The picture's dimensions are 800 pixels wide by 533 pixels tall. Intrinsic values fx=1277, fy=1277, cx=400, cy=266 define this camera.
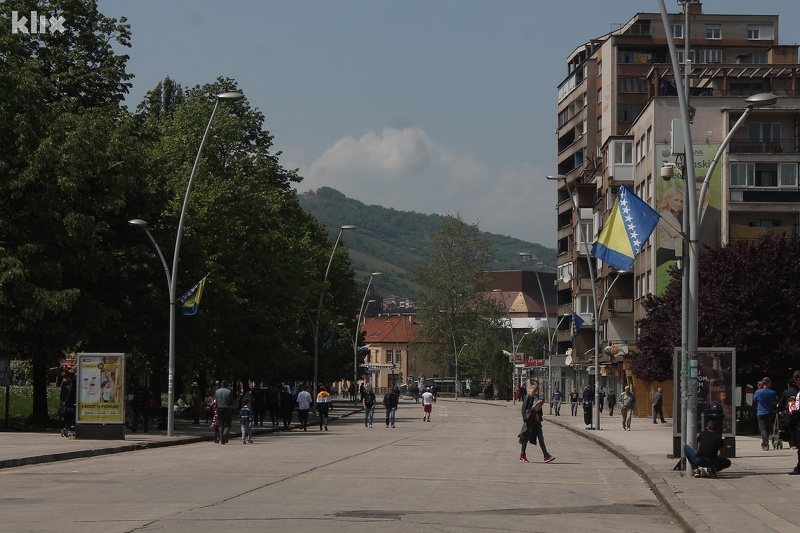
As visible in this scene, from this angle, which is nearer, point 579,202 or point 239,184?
point 239,184

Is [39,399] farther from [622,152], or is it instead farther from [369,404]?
[622,152]

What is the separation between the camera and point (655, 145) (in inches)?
2766

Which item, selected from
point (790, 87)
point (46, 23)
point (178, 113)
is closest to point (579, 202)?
point (790, 87)

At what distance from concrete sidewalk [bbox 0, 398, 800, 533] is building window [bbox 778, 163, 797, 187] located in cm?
2531

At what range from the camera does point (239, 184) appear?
189 feet

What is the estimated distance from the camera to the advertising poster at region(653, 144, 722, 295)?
66.9 meters

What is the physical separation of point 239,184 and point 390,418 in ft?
41.0

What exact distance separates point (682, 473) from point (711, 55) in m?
85.1

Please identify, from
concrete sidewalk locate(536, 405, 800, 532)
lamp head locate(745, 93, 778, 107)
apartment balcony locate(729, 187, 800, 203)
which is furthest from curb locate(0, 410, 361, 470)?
apartment balcony locate(729, 187, 800, 203)

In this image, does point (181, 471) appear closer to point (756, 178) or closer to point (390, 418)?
point (390, 418)

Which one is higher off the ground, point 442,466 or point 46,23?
point 46,23

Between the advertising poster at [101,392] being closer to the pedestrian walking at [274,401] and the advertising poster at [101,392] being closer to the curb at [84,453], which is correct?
the curb at [84,453]

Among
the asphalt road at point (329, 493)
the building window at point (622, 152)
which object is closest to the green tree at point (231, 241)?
the asphalt road at point (329, 493)

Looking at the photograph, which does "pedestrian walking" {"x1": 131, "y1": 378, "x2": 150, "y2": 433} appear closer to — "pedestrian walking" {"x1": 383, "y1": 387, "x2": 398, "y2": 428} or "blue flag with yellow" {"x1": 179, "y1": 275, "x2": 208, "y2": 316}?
"blue flag with yellow" {"x1": 179, "y1": 275, "x2": 208, "y2": 316}
